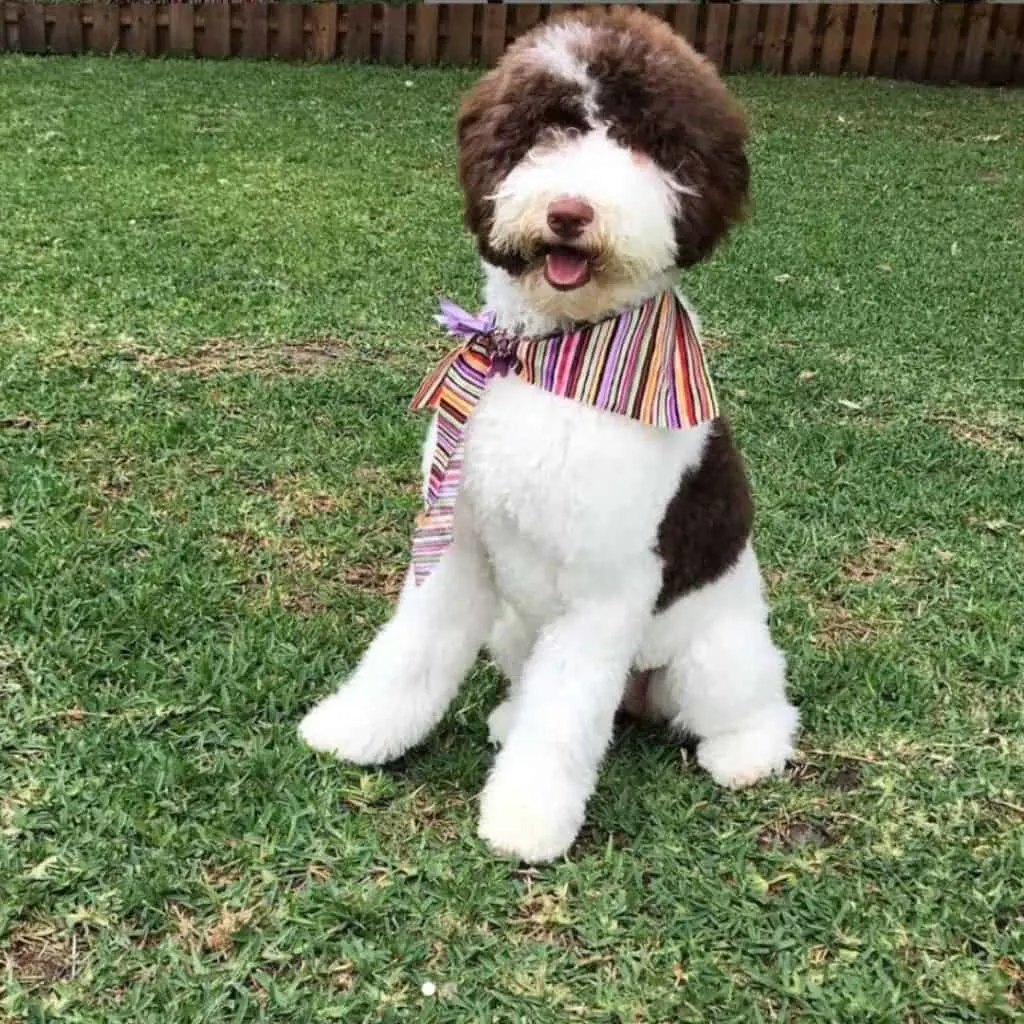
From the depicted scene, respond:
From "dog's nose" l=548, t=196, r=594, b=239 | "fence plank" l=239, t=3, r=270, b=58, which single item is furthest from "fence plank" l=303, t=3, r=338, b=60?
"dog's nose" l=548, t=196, r=594, b=239

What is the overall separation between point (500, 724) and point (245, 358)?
2551mm

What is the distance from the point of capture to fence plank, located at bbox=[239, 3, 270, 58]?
38.7 feet

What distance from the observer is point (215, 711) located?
2848 mm

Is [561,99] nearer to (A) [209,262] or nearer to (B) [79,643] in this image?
(B) [79,643]

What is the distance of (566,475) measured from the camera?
230 centimetres

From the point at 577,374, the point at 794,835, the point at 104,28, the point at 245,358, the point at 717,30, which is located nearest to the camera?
the point at 577,374

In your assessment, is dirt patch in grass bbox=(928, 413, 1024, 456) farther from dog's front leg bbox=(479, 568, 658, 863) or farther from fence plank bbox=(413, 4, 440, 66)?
fence plank bbox=(413, 4, 440, 66)

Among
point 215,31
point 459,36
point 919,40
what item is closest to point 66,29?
point 215,31

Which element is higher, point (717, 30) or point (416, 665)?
point (717, 30)

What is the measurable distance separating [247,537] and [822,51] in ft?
35.7

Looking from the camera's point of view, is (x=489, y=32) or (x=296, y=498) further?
(x=489, y=32)

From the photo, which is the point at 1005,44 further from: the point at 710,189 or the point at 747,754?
the point at 710,189

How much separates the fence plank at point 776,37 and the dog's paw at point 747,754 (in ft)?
36.5

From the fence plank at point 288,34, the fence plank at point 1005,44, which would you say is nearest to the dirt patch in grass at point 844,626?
the fence plank at point 288,34
